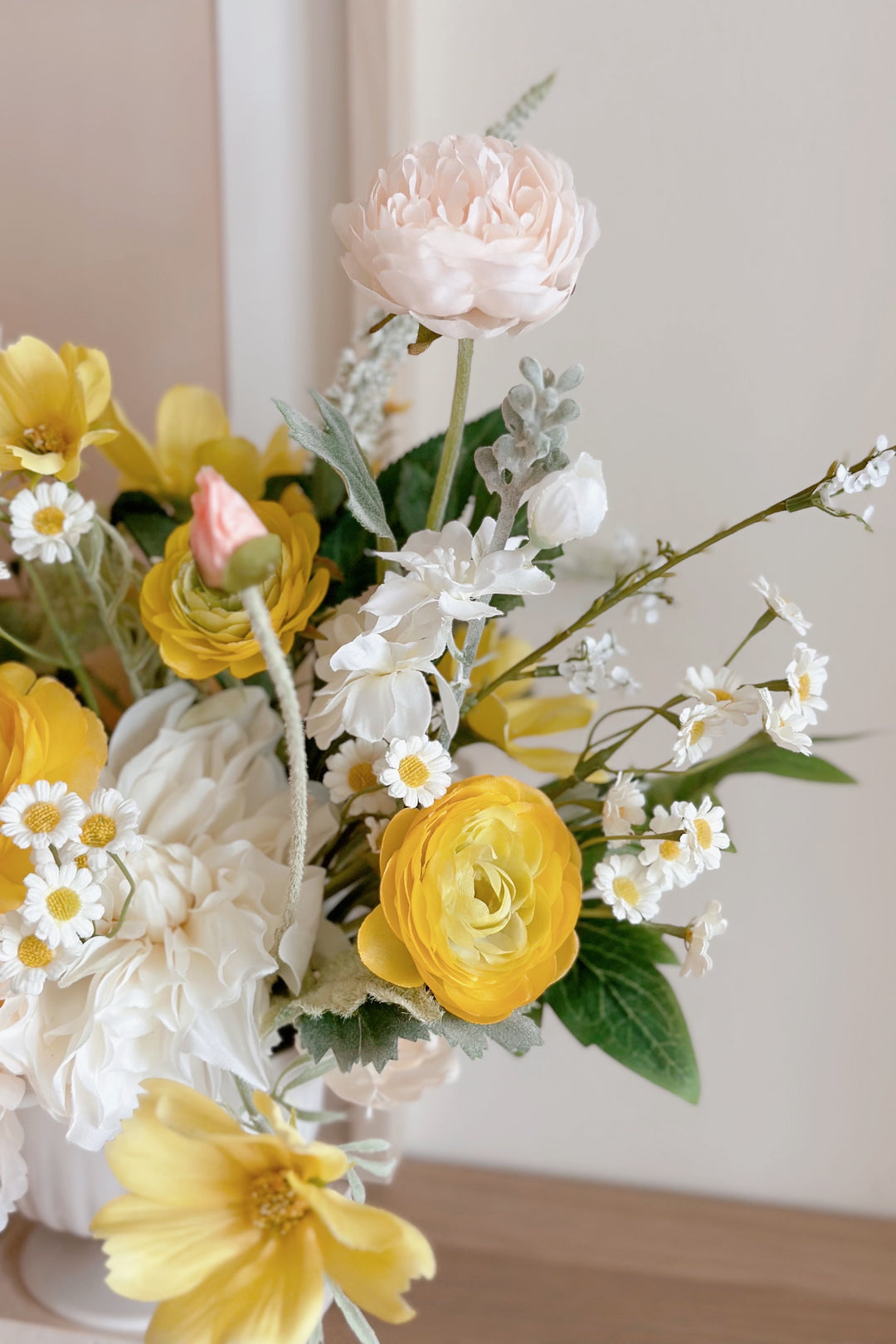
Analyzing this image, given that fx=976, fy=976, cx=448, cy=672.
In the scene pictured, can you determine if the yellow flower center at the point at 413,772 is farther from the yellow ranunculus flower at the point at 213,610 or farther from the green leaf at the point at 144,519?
the green leaf at the point at 144,519

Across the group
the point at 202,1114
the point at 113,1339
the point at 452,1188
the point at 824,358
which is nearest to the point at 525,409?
the point at 202,1114

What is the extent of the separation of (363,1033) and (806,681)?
0.24m

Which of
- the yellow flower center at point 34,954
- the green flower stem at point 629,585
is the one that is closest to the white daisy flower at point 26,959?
the yellow flower center at point 34,954

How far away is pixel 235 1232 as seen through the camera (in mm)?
346

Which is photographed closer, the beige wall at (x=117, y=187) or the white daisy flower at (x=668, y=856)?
the white daisy flower at (x=668, y=856)

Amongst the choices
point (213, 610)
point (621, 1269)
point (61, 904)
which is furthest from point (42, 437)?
point (621, 1269)

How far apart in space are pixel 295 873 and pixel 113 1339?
34 cm

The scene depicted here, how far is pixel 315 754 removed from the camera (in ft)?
1.65

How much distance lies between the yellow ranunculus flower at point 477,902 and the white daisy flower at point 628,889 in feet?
0.05

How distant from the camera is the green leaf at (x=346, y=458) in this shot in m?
0.39

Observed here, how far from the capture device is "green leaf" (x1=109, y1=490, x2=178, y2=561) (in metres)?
0.55

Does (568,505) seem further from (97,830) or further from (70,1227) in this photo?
(70,1227)

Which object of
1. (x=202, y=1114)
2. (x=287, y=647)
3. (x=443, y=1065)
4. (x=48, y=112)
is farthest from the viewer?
(x=48, y=112)

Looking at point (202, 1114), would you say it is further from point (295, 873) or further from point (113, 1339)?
point (113, 1339)
